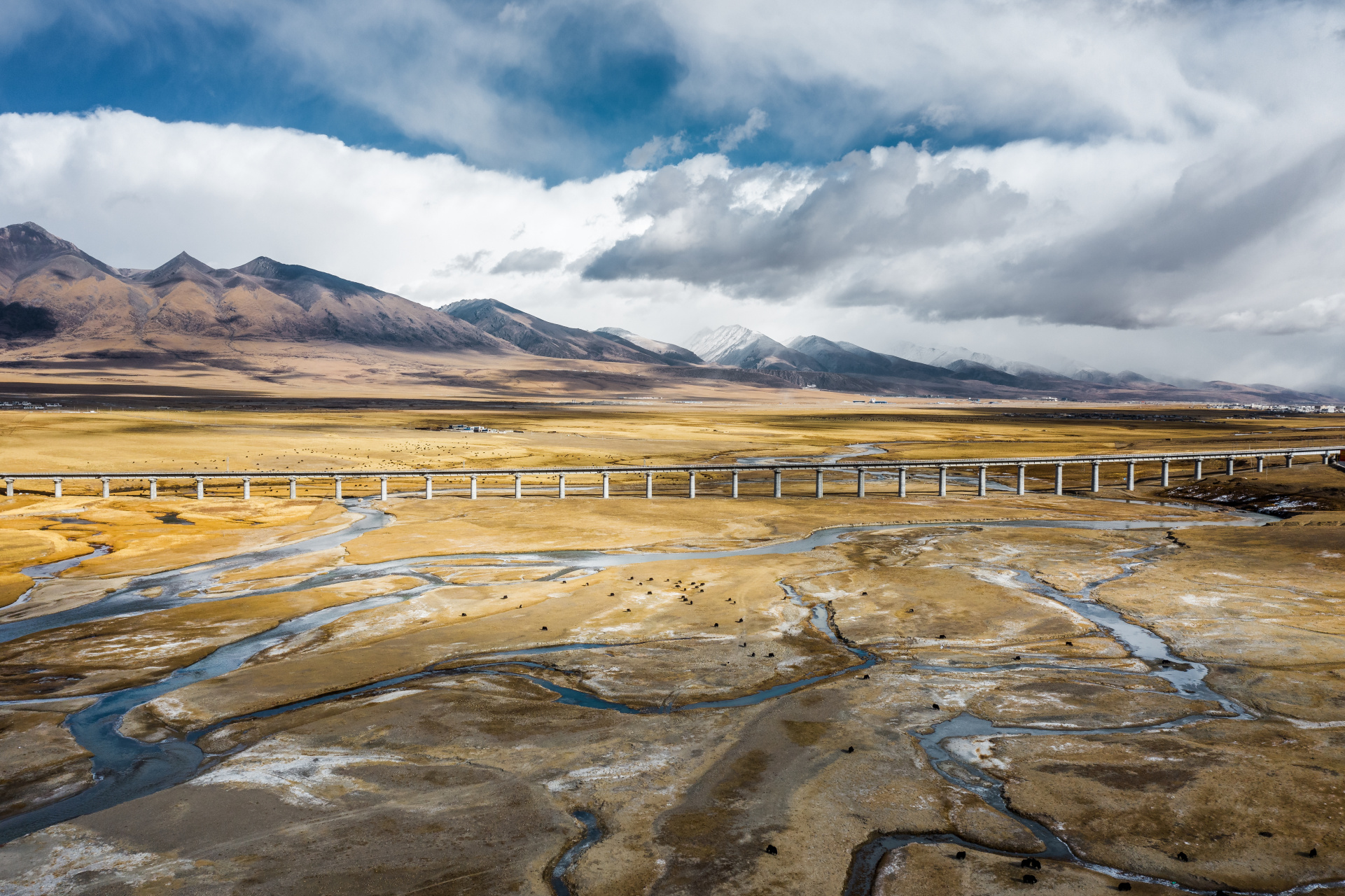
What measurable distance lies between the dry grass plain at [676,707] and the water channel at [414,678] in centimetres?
21

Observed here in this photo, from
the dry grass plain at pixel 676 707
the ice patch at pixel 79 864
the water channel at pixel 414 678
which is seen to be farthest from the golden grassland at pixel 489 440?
the ice patch at pixel 79 864

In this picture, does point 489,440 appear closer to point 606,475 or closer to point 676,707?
point 606,475

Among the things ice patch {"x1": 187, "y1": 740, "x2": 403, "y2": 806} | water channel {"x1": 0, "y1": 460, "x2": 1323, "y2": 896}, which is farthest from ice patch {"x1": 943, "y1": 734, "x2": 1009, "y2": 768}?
ice patch {"x1": 187, "y1": 740, "x2": 403, "y2": 806}

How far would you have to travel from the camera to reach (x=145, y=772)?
17.6m

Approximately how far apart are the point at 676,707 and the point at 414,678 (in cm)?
825

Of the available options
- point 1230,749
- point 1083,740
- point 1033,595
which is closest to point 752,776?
point 1083,740

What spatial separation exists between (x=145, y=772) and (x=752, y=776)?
42.8 feet

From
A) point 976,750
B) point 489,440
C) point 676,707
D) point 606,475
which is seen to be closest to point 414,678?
point 676,707

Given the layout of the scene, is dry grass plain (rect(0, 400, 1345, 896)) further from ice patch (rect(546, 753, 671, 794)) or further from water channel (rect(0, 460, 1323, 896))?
water channel (rect(0, 460, 1323, 896))

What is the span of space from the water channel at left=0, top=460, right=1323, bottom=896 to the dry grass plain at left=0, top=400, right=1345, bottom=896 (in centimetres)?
21

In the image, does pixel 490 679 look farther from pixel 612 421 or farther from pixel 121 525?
pixel 612 421

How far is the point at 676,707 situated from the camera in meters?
21.8

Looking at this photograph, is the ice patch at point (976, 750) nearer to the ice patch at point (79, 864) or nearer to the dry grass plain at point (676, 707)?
the dry grass plain at point (676, 707)

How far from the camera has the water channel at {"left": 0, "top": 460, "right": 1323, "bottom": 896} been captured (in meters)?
15.2
